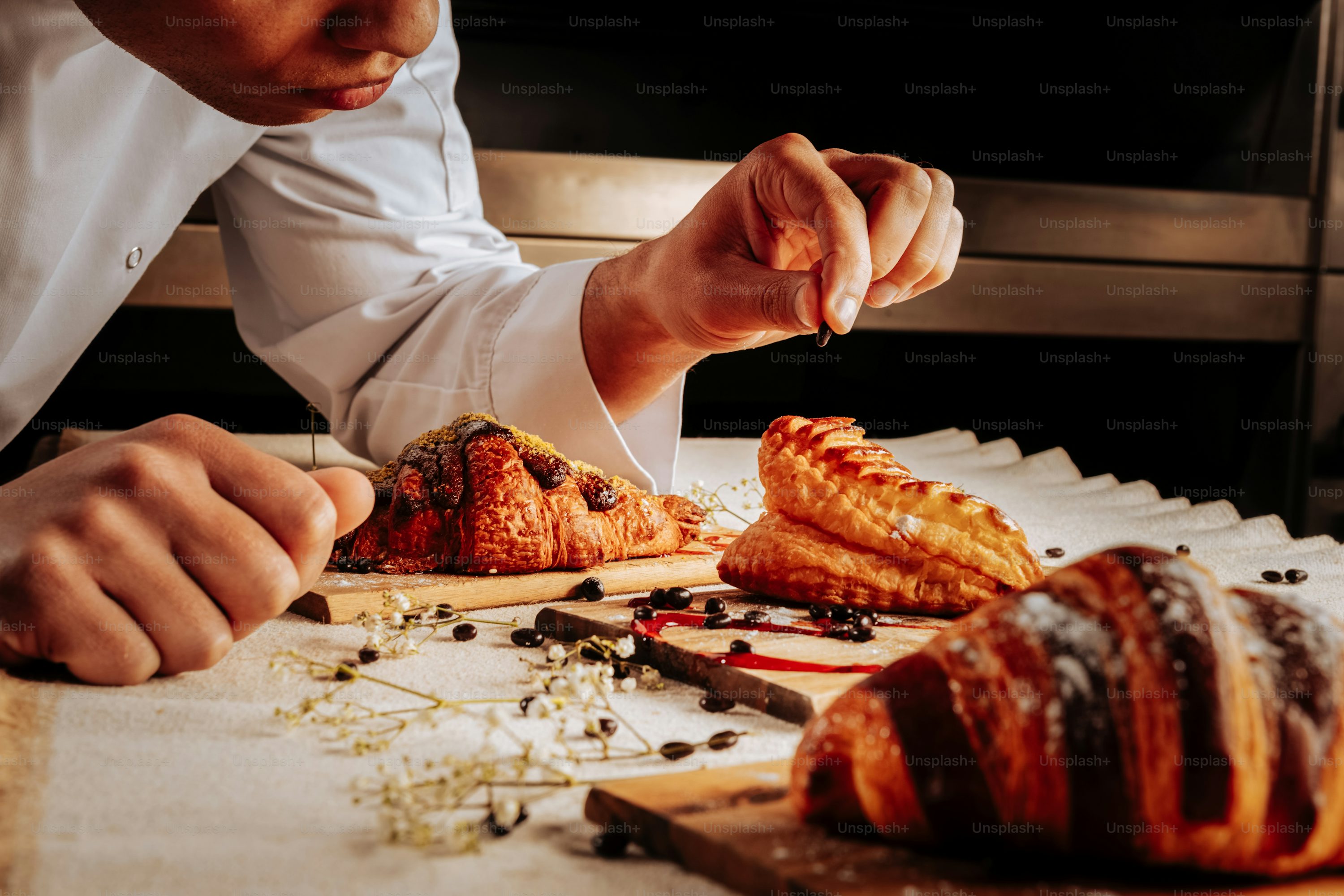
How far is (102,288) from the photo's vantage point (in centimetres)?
164

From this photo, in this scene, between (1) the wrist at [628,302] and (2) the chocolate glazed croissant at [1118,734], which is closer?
(2) the chocolate glazed croissant at [1118,734]

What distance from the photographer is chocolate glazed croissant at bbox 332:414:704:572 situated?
1.19m

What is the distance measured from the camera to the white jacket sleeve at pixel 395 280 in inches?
65.7

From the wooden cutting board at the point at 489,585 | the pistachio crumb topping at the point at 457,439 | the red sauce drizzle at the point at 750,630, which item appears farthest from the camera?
the pistachio crumb topping at the point at 457,439

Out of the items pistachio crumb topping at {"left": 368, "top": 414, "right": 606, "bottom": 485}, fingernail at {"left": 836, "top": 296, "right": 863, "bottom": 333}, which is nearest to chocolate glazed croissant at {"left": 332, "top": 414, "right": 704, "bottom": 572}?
pistachio crumb topping at {"left": 368, "top": 414, "right": 606, "bottom": 485}

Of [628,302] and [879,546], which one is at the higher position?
[628,302]

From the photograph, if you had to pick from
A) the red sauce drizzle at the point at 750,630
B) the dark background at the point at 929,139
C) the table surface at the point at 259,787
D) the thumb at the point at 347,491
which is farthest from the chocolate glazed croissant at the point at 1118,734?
the dark background at the point at 929,139

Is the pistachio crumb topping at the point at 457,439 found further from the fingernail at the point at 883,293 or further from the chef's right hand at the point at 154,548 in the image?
the chef's right hand at the point at 154,548

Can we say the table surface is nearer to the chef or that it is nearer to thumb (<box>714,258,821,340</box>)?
the chef

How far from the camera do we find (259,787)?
621mm

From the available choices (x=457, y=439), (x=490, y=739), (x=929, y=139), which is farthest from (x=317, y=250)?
(x=929, y=139)

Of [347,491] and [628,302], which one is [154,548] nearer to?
[347,491]

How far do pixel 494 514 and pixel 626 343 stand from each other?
1.57ft

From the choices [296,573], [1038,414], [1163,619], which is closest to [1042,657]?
[1163,619]
